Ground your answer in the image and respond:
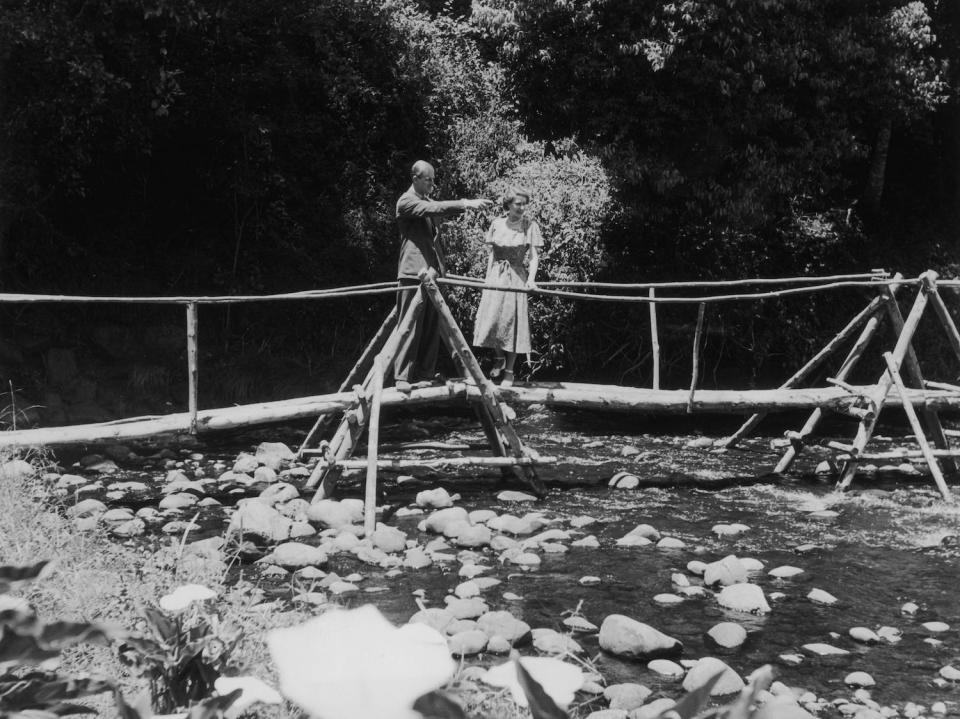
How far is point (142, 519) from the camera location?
24.7 feet

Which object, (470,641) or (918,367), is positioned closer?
(470,641)

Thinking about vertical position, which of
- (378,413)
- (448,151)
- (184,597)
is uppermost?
(448,151)

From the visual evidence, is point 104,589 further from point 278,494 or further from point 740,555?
point 740,555

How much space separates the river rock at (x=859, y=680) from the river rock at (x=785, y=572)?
1590mm

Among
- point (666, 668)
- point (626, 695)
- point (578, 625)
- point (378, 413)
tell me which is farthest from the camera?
point (378, 413)

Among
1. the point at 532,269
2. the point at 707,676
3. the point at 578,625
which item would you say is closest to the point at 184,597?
the point at 707,676

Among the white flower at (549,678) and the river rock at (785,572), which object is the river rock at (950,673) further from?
the white flower at (549,678)

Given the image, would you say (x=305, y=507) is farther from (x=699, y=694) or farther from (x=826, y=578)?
(x=699, y=694)

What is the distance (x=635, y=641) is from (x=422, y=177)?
446cm

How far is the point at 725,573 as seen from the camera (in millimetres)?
6344

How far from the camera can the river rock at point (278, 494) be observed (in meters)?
8.09

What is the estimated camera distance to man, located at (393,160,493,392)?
8.31m

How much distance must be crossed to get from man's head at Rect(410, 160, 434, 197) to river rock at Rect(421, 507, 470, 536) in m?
2.64

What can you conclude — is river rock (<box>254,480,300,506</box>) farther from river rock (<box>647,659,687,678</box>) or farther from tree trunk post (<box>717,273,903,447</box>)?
tree trunk post (<box>717,273,903,447</box>)
